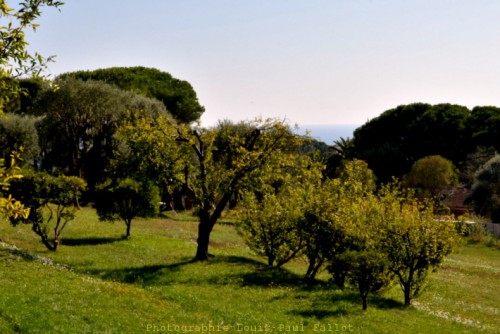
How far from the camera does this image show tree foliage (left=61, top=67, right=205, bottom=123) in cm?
8381

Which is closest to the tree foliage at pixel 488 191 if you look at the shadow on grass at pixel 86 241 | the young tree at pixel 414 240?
the young tree at pixel 414 240

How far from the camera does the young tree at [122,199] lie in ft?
130

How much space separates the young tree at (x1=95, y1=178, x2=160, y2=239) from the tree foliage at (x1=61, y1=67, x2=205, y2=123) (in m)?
42.1

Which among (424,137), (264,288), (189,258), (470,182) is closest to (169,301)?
(264,288)

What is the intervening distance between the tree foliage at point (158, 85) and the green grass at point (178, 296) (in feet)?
164

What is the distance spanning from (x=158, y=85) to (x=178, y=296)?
72.1 metres

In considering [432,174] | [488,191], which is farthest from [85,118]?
[488,191]

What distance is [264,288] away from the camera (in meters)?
26.2

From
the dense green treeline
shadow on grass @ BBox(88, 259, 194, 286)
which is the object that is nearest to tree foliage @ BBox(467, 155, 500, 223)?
the dense green treeline

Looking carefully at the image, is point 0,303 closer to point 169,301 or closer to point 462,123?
point 169,301

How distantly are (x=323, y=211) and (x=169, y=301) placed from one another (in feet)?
36.8

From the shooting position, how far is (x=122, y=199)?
3991 centimetres

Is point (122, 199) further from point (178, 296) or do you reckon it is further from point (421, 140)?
point (421, 140)

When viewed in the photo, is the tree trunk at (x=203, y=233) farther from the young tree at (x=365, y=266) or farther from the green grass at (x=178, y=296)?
the young tree at (x=365, y=266)
